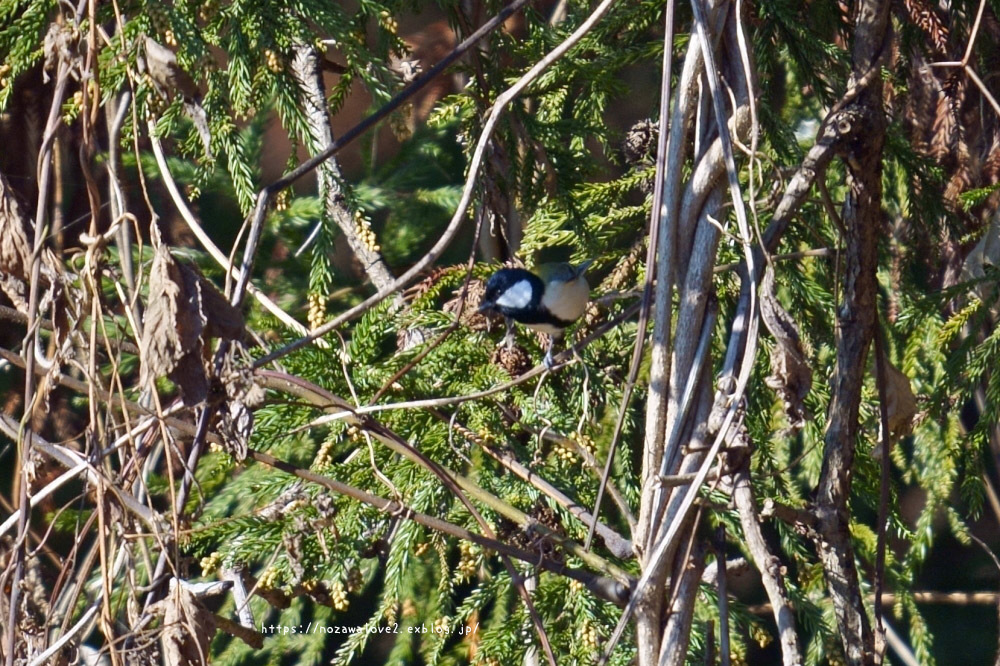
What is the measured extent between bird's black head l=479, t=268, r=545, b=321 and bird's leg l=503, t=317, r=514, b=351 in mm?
18

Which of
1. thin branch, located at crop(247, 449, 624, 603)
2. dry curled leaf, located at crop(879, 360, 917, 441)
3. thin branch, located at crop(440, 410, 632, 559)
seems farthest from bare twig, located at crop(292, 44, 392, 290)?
dry curled leaf, located at crop(879, 360, 917, 441)

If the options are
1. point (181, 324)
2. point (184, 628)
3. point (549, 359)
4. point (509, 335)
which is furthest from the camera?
point (509, 335)

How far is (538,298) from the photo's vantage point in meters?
2.37

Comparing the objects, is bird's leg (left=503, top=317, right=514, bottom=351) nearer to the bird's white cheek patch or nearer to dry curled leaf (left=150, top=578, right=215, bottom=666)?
the bird's white cheek patch

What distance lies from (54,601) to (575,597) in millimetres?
972

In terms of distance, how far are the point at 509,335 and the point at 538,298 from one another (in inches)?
12.9

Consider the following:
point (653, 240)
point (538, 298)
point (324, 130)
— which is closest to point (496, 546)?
point (653, 240)

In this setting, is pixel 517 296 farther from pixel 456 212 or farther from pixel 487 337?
pixel 456 212

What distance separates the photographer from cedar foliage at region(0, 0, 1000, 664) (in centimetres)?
158

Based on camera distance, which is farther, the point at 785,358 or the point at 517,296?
the point at 517,296

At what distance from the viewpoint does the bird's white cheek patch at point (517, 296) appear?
2.17 metres

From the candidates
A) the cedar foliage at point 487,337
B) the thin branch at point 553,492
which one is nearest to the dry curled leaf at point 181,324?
the cedar foliage at point 487,337

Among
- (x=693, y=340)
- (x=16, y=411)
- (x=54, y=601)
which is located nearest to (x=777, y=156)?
(x=693, y=340)

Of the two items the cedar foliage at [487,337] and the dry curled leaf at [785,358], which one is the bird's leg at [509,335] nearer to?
the cedar foliage at [487,337]
